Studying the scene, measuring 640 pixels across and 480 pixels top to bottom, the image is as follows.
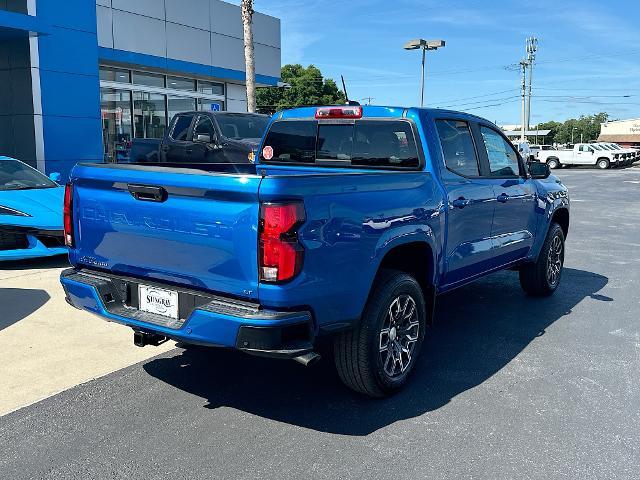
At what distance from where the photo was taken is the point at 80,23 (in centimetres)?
1532

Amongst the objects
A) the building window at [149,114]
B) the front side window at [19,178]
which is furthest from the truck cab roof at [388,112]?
the building window at [149,114]

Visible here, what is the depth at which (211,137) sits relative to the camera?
41.7 ft

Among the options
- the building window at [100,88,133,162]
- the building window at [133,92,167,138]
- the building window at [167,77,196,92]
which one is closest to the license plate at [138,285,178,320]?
the building window at [100,88,133,162]

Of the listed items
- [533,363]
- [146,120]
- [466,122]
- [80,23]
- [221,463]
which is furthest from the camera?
[146,120]

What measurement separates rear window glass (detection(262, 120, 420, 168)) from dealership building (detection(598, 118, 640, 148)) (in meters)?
111

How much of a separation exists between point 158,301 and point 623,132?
126m

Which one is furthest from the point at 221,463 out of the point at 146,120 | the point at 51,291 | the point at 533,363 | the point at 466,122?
the point at 146,120

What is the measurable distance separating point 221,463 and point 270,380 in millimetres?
1217

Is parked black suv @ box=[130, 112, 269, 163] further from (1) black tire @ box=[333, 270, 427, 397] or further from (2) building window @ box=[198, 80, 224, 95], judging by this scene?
(2) building window @ box=[198, 80, 224, 95]

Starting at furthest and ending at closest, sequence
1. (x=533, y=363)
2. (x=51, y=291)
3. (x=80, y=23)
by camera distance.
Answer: (x=80, y=23)
(x=51, y=291)
(x=533, y=363)

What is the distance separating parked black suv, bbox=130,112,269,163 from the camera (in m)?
12.3

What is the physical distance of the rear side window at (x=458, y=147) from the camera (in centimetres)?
491

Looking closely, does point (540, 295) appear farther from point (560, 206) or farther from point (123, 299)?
point (123, 299)

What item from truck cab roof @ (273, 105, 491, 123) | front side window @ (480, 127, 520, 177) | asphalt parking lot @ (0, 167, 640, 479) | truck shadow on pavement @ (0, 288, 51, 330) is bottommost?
asphalt parking lot @ (0, 167, 640, 479)
